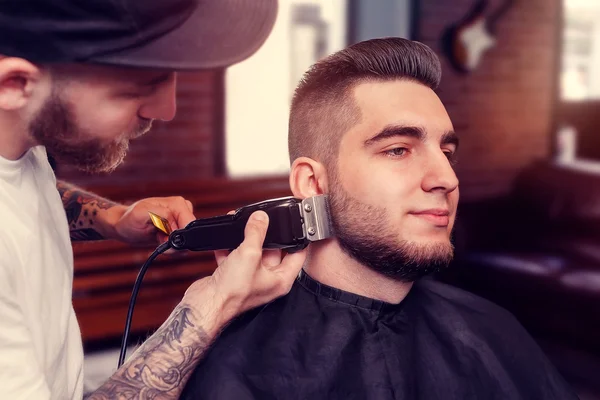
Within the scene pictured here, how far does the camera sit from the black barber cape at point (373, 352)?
4.41 ft

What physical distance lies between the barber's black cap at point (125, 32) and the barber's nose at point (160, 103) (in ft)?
0.34

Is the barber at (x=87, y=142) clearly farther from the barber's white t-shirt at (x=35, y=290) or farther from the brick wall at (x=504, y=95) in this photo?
the brick wall at (x=504, y=95)

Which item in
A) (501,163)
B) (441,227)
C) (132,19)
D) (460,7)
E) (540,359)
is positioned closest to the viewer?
(132,19)

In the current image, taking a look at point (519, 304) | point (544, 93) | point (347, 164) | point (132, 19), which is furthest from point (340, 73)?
point (544, 93)

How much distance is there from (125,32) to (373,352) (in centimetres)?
85

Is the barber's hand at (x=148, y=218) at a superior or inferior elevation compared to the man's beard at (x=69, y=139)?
inferior

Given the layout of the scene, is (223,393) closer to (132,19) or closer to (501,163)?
(132,19)

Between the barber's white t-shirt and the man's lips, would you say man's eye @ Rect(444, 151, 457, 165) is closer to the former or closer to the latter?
the man's lips

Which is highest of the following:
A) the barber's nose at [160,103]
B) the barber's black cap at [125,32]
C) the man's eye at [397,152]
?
the barber's black cap at [125,32]

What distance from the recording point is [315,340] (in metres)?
1.44

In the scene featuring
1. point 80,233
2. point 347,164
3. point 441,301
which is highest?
point 347,164

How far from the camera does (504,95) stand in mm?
5012

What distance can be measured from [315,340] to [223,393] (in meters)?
0.25

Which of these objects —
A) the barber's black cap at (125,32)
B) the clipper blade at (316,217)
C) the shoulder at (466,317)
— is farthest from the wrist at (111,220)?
the shoulder at (466,317)
